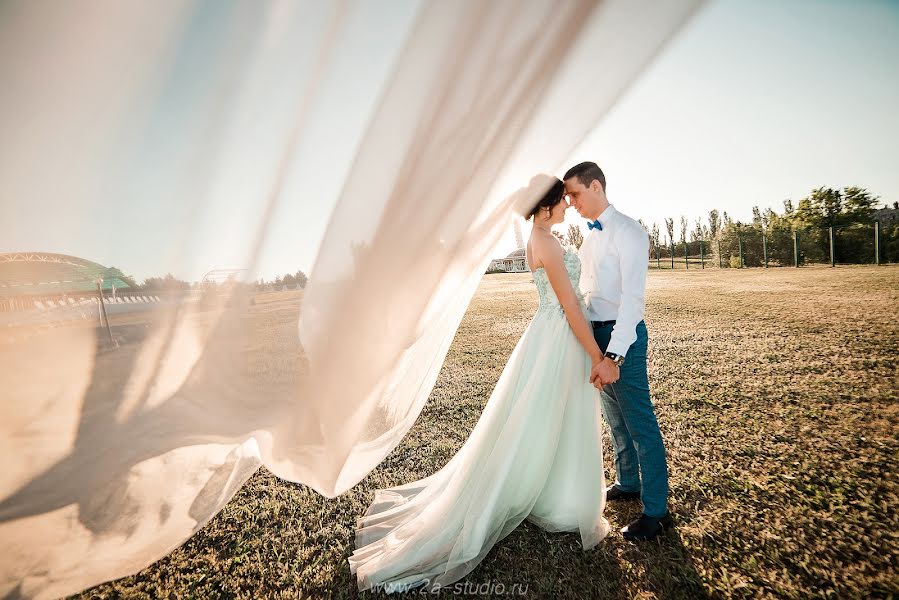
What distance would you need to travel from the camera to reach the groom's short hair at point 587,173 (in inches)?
95.9

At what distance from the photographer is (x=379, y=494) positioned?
9.78ft

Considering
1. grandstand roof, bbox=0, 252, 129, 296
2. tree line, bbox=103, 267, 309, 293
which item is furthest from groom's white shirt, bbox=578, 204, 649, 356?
grandstand roof, bbox=0, 252, 129, 296

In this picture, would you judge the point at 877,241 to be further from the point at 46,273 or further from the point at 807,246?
the point at 46,273

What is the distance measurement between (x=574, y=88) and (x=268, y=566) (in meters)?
3.01

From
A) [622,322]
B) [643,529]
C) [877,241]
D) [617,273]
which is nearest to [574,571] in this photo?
[643,529]

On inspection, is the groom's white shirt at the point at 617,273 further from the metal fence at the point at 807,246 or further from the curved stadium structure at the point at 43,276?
the metal fence at the point at 807,246

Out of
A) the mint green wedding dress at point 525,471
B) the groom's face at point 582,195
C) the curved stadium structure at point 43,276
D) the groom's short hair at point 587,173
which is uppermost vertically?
the groom's short hair at point 587,173

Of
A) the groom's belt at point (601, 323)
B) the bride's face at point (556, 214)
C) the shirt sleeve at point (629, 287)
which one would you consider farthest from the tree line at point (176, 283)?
the groom's belt at point (601, 323)

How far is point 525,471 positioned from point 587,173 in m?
1.86

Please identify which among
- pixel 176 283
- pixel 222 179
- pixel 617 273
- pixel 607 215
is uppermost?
pixel 222 179

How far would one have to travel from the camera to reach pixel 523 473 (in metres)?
2.51

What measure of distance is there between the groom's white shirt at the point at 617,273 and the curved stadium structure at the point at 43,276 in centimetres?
225

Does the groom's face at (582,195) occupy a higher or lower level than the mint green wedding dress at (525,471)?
higher

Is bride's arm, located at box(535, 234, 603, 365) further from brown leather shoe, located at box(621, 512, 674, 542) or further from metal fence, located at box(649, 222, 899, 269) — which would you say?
metal fence, located at box(649, 222, 899, 269)
